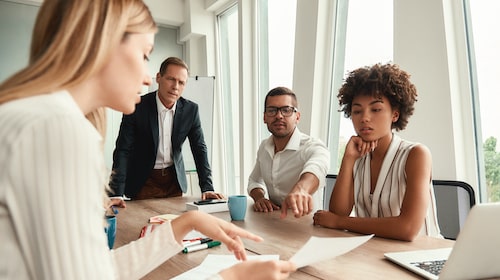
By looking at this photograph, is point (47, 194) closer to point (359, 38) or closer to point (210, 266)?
point (210, 266)

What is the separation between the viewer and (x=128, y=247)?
859 millimetres

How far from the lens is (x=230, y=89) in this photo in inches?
199

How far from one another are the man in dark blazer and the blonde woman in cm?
192

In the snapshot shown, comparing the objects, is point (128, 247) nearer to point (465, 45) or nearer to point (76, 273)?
point (76, 273)

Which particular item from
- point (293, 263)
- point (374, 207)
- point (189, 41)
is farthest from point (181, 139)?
point (189, 41)

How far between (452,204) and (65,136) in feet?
5.66

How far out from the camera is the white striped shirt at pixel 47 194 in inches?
18.3

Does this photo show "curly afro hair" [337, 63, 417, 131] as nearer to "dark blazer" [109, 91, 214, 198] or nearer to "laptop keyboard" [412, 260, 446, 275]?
"laptop keyboard" [412, 260, 446, 275]

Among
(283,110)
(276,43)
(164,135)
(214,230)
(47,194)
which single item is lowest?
(214,230)

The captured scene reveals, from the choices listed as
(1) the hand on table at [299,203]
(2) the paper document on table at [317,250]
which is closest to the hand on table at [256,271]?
(2) the paper document on table at [317,250]

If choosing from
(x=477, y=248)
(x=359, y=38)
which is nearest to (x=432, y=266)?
(x=477, y=248)

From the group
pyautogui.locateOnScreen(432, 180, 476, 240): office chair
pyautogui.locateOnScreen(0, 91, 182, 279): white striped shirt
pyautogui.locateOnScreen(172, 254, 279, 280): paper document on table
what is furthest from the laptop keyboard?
pyautogui.locateOnScreen(432, 180, 476, 240): office chair

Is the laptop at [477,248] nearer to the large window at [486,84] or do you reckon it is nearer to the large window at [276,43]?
the large window at [486,84]

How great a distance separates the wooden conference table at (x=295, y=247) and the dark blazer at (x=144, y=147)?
788 millimetres
